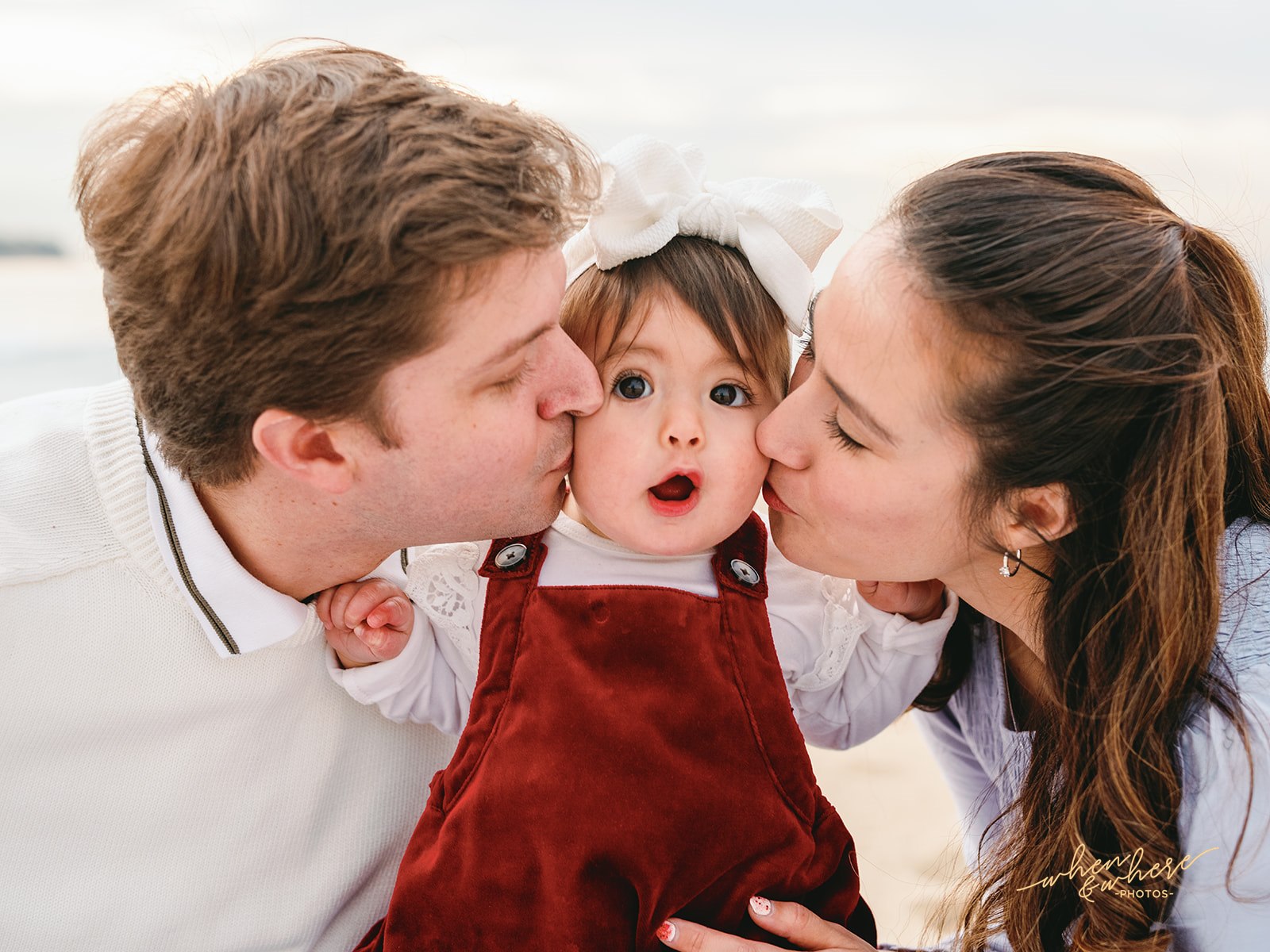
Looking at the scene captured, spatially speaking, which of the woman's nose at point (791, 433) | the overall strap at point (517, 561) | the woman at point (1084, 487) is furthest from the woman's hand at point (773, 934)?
the woman's nose at point (791, 433)

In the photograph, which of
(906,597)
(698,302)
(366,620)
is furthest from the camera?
(906,597)

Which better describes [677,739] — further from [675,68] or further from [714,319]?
[675,68]

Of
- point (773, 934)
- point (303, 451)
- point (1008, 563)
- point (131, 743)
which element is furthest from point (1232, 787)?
point (131, 743)

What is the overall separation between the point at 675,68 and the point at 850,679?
766cm

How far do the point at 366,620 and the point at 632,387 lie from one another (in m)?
0.64

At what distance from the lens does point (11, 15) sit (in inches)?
278

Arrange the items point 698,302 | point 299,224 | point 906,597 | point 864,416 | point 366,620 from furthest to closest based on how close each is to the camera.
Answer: point 906,597 < point 366,620 < point 698,302 < point 864,416 < point 299,224

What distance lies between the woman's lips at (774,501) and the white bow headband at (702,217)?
292 millimetres

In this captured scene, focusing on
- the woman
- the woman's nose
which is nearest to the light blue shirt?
the woman

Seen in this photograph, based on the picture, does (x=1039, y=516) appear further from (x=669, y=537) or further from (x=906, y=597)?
(x=669, y=537)

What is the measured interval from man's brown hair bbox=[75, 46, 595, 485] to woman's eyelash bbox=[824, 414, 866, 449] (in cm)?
54

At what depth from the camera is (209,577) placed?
75.7 inches

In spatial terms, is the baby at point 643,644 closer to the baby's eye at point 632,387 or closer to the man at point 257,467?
the baby's eye at point 632,387

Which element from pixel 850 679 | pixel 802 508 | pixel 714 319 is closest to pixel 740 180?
pixel 714 319
